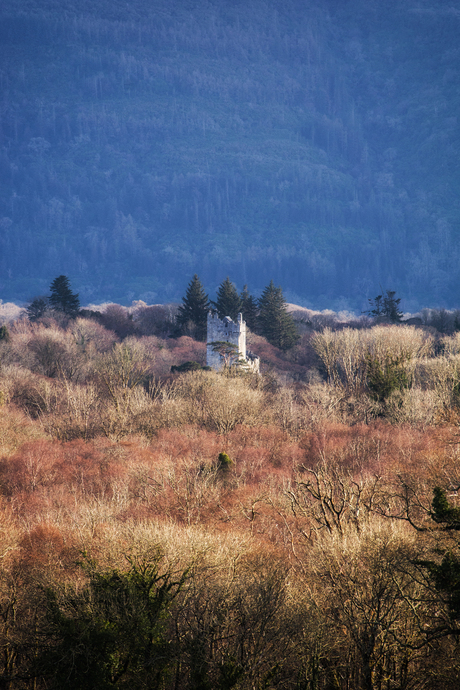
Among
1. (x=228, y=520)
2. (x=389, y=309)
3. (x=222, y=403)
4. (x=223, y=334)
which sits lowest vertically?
(x=228, y=520)

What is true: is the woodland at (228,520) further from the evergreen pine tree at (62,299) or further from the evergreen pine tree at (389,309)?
the evergreen pine tree at (389,309)

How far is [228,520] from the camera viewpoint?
88.6 feet

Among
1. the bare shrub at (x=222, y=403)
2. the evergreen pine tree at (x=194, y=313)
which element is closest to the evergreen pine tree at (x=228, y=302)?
the evergreen pine tree at (x=194, y=313)

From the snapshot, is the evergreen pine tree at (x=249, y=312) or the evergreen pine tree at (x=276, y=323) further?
the evergreen pine tree at (x=249, y=312)

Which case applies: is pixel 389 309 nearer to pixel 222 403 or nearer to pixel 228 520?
pixel 222 403

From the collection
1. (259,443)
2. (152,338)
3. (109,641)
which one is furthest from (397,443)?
(152,338)

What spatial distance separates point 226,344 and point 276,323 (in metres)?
27.4

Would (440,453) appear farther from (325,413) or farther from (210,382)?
(210,382)

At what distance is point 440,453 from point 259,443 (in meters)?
15.0

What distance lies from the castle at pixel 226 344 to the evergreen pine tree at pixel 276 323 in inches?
909

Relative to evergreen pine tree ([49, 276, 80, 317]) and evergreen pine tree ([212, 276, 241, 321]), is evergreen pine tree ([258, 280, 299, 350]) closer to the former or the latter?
evergreen pine tree ([212, 276, 241, 321])

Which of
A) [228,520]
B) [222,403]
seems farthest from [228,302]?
[228,520]

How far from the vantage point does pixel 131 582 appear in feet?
46.7

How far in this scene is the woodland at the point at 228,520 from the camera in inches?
535
